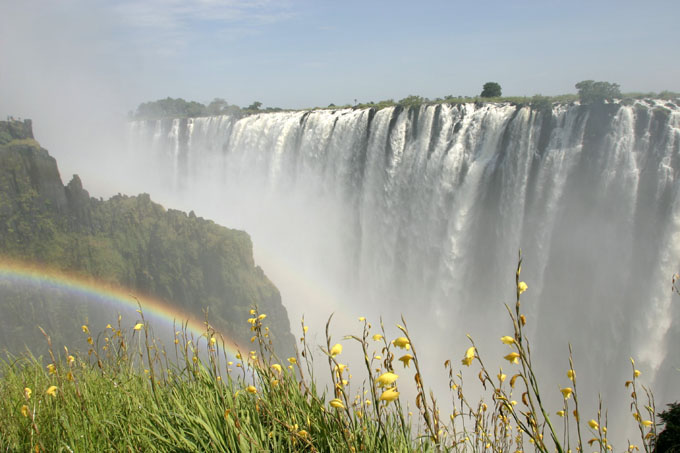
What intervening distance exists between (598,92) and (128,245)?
22.6 meters

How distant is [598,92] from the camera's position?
15102mm

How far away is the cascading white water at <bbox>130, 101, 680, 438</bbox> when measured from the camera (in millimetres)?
14227

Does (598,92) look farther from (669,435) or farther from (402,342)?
(402,342)

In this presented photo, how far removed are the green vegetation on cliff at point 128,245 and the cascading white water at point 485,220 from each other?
7.00m

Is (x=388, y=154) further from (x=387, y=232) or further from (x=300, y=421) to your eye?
(x=300, y=421)

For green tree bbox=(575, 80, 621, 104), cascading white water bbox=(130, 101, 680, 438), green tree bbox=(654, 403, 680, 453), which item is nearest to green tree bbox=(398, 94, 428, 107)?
cascading white water bbox=(130, 101, 680, 438)

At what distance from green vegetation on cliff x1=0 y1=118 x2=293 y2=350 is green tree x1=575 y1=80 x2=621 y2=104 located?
15732 mm

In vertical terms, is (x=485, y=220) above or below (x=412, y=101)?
below

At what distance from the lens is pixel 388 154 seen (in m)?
22.8

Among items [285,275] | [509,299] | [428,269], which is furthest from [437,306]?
[285,275]

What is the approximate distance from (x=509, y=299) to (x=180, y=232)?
16767 mm

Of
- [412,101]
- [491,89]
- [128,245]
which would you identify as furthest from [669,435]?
[491,89]

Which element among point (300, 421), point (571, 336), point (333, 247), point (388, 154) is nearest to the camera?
point (300, 421)

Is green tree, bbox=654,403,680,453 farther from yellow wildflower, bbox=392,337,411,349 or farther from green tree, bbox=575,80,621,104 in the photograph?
green tree, bbox=575,80,621,104
